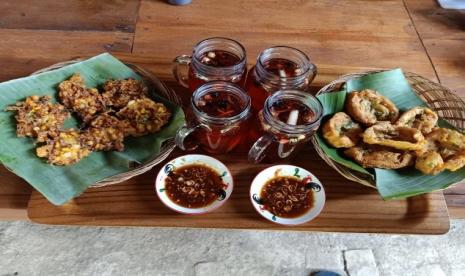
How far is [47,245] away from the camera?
1.78 metres

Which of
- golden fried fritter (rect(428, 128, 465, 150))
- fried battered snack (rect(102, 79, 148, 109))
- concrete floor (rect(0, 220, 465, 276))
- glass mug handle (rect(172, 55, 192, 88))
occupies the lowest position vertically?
concrete floor (rect(0, 220, 465, 276))

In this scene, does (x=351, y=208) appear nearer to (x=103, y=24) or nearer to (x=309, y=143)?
(x=309, y=143)

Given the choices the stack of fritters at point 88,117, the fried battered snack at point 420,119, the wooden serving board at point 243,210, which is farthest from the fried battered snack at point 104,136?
the fried battered snack at point 420,119

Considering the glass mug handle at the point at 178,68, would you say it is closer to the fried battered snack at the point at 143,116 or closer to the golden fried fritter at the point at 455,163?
the fried battered snack at the point at 143,116

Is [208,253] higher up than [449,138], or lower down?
lower down

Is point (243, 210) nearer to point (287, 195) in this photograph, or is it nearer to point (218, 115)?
point (287, 195)

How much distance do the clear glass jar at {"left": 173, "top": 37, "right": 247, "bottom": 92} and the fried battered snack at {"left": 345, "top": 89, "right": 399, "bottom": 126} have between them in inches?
13.6

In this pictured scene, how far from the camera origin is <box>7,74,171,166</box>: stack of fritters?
44.5 inches

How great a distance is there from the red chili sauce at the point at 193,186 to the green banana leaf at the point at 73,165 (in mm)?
95

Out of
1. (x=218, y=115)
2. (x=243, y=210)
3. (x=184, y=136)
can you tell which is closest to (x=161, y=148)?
(x=184, y=136)

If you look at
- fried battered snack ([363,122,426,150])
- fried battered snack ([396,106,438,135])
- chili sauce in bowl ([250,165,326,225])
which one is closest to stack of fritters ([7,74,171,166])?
chili sauce in bowl ([250,165,326,225])

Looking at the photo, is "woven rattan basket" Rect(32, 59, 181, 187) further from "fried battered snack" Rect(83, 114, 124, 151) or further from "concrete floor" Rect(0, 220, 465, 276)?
"concrete floor" Rect(0, 220, 465, 276)

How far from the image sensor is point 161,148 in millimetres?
1174

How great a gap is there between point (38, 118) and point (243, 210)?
62 cm
